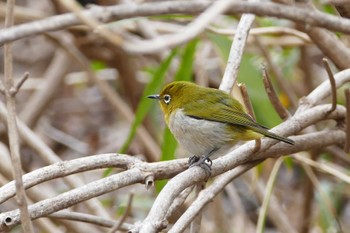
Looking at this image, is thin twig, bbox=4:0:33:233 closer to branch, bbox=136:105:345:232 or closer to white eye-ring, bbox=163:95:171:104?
branch, bbox=136:105:345:232

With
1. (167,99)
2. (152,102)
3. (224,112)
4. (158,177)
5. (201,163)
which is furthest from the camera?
(152,102)

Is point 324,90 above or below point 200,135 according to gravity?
below

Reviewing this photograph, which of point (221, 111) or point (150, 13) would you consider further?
point (221, 111)

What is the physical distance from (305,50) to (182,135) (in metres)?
1.32

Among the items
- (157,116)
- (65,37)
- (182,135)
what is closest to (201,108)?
(182,135)

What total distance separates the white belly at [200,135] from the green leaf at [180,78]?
108mm

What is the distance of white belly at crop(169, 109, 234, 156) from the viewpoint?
117 inches

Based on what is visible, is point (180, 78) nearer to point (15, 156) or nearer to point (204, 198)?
point (204, 198)

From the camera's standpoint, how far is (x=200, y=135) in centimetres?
301

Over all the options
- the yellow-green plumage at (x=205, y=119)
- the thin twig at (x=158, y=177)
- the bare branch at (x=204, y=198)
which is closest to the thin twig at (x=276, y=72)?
the yellow-green plumage at (x=205, y=119)

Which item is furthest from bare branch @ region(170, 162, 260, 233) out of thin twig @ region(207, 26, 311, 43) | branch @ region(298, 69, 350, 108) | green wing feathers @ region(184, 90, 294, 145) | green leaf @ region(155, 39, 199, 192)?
thin twig @ region(207, 26, 311, 43)

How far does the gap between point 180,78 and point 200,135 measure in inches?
23.2

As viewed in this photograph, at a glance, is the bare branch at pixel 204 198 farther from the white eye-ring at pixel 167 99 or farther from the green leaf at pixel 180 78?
the white eye-ring at pixel 167 99

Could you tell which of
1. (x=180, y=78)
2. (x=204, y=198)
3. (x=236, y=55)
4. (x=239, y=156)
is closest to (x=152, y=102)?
(x=180, y=78)
